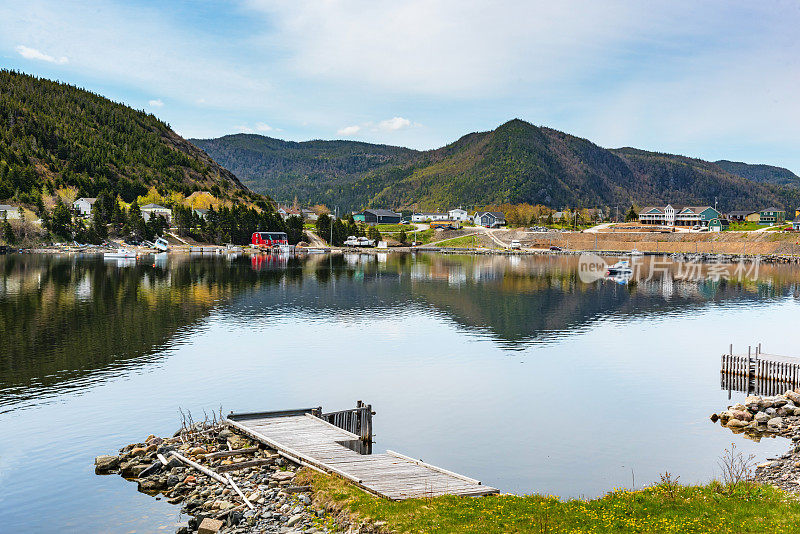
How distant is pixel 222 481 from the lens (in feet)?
72.8

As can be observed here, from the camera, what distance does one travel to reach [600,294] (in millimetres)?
92312

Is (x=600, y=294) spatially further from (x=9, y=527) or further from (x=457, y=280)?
(x=9, y=527)

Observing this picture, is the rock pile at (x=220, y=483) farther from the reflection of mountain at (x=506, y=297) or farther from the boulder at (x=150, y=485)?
the reflection of mountain at (x=506, y=297)

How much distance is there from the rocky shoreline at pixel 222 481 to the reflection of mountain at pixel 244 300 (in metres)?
13.2

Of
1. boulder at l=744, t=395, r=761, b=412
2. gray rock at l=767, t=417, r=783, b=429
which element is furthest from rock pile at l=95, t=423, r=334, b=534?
boulder at l=744, t=395, r=761, b=412

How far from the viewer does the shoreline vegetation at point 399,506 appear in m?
17.0

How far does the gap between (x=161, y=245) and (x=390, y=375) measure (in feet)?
524

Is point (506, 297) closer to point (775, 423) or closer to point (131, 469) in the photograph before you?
point (775, 423)

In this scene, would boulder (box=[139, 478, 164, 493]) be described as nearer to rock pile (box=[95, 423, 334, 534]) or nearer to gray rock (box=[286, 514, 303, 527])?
rock pile (box=[95, 423, 334, 534])

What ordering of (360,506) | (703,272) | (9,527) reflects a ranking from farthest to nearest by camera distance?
(703,272), (9,527), (360,506)

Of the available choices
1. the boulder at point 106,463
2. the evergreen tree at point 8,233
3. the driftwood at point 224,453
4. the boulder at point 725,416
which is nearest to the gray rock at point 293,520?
the driftwood at point 224,453

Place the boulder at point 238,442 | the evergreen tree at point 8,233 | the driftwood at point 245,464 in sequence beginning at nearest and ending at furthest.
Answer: the driftwood at point 245,464 < the boulder at point 238,442 < the evergreen tree at point 8,233

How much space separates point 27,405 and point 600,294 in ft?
254

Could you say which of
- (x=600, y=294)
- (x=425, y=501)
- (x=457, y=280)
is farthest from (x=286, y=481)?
(x=457, y=280)
